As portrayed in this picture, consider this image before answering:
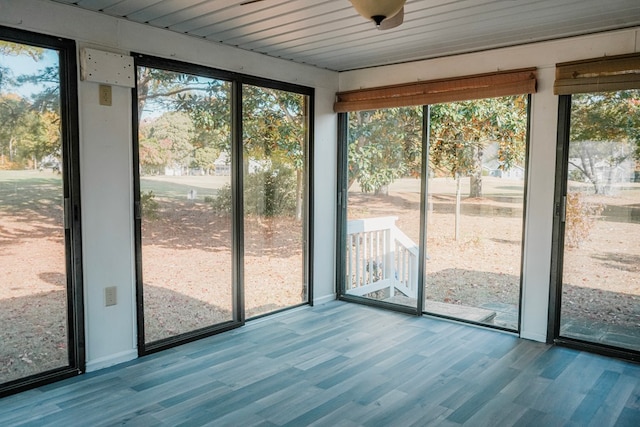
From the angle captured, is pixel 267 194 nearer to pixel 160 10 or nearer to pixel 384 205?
pixel 384 205

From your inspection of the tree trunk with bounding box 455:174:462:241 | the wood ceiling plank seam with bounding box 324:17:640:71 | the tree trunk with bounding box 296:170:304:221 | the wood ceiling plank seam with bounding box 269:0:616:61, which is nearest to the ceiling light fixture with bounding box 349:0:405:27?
the wood ceiling plank seam with bounding box 269:0:616:61

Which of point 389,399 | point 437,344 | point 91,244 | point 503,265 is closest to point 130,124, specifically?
point 91,244

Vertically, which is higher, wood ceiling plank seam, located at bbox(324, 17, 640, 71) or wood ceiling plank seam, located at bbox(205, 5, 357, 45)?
wood ceiling plank seam, located at bbox(324, 17, 640, 71)

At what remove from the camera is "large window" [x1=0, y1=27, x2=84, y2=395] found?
2820 millimetres

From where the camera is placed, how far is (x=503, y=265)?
405cm

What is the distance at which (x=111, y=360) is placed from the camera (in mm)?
3271

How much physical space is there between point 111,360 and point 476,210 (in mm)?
3045

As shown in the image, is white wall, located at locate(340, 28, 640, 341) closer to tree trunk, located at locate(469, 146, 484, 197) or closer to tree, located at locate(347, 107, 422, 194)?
tree trunk, located at locate(469, 146, 484, 197)

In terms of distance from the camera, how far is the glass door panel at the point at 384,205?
4.51 m

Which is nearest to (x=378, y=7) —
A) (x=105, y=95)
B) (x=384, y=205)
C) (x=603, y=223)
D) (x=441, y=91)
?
(x=105, y=95)

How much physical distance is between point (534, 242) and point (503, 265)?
0.35 metres

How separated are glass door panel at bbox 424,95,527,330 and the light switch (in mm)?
2647

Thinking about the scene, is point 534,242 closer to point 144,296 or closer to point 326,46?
point 326,46

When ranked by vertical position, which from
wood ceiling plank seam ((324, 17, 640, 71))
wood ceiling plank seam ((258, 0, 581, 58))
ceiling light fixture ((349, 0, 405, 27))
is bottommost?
ceiling light fixture ((349, 0, 405, 27))
